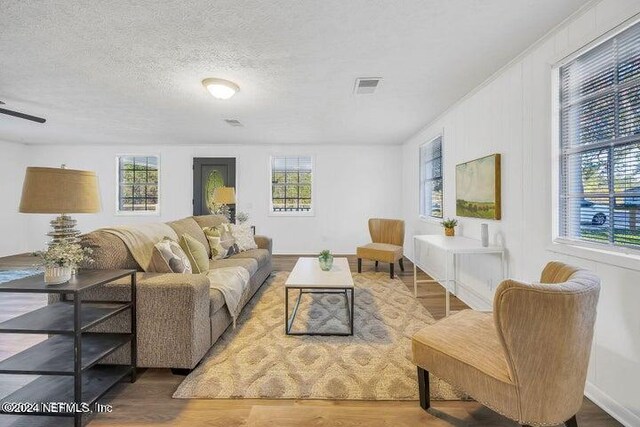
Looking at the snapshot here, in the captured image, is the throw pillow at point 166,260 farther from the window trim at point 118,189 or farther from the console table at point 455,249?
the window trim at point 118,189

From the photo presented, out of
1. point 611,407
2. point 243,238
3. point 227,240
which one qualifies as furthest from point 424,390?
point 243,238

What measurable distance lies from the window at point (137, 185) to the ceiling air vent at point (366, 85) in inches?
214

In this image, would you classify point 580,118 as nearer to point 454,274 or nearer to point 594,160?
point 594,160

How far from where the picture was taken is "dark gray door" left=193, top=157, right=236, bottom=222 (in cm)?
666

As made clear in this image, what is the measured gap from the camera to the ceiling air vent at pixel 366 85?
310cm

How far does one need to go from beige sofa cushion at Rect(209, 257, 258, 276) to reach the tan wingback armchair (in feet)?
8.14

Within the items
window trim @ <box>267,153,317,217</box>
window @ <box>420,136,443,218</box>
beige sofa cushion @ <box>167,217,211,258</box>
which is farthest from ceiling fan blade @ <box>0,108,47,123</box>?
window @ <box>420,136,443,218</box>

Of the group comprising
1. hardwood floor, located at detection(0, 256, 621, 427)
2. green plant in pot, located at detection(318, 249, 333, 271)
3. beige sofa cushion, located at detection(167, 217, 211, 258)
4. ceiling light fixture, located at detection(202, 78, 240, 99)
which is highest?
ceiling light fixture, located at detection(202, 78, 240, 99)

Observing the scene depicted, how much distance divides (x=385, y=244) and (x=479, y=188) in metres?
2.18

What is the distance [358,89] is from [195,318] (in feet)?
9.31

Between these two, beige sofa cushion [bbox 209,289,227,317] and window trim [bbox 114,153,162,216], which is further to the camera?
window trim [bbox 114,153,162,216]

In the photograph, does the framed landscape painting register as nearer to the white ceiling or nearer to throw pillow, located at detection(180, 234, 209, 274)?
the white ceiling

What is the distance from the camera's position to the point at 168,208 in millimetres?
6730

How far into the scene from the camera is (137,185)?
6812 mm
